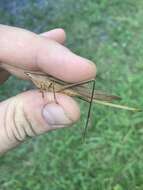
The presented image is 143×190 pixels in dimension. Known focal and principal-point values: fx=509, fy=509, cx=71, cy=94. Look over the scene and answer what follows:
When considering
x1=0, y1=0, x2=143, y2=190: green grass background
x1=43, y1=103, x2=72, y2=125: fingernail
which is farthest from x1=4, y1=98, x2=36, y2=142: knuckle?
x1=0, y1=0, x2=143, y2=190: green grass background

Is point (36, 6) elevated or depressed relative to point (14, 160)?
elevated

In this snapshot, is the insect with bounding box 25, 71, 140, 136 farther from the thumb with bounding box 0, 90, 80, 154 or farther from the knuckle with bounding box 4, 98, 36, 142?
the knuckle with bounding box 4, 98, 36, 142

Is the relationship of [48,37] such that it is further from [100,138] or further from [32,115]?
[100,138]

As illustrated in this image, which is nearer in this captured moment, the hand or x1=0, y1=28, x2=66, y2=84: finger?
the hand

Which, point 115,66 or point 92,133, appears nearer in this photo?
point 92,133

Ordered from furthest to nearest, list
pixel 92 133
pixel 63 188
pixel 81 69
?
pixel 92 133 < pixel 63 188 < pixel 81 69

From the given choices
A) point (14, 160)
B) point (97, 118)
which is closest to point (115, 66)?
point (97, 118)

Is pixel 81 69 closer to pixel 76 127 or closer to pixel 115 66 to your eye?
pixel 76 127
